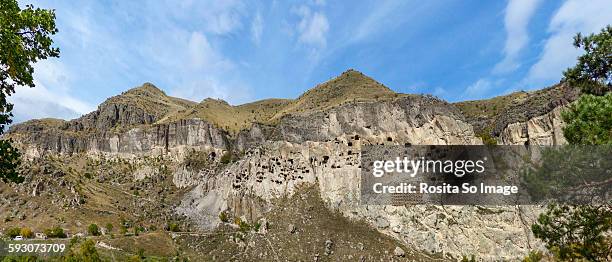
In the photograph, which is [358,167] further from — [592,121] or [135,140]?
[135,140]

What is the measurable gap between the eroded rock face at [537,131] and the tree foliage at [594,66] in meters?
63.9

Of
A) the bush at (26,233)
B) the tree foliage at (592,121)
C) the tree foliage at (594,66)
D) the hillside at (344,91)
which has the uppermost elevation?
the hillside at (344,91)

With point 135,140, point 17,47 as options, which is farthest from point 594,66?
point 135,140

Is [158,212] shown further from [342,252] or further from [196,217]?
[342,252]

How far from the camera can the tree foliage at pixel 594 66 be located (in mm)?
20453

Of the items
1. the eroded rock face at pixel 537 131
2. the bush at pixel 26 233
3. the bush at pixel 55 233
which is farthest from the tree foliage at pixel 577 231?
the bush at pixel 26 233

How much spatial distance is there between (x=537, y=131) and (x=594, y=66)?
7244 cm

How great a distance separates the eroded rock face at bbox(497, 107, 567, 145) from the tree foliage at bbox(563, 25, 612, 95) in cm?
6393

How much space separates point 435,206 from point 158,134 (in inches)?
5364

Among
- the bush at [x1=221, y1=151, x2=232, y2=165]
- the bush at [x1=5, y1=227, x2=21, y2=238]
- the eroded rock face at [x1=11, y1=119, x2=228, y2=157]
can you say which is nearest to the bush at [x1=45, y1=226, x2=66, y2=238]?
the bush at [x1=5, y1=227, x2=21, y2=238]

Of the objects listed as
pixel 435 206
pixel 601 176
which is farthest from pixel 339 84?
pixel 601 176

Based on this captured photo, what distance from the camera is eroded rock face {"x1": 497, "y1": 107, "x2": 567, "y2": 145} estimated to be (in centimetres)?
8200

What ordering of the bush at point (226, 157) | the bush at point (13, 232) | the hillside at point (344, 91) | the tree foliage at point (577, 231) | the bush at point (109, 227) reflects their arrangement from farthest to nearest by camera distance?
the bush at point (226, 157) < the hillside at point (344, 91) < the bush at point (109, 227) < the bush at point (13, 232) < the tree foliage at point (577, 231)

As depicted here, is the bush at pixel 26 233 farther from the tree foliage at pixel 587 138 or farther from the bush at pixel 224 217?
the tree foliage at pixel 587 138
